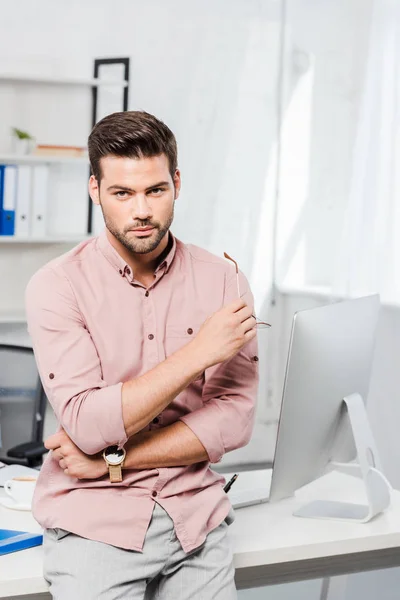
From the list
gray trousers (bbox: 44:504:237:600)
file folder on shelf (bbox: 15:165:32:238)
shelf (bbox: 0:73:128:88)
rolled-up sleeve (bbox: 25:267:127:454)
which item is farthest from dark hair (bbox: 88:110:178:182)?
shelf (bbox: 0:73:128:88)

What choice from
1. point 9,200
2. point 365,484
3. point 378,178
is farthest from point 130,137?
point 378,178

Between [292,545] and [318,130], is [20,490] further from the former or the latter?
[318,130]

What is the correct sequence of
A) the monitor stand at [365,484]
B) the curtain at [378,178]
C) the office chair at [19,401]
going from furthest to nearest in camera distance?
the curtain at [378,178], the office chair at [19,401], the monitor stand at [365,484]

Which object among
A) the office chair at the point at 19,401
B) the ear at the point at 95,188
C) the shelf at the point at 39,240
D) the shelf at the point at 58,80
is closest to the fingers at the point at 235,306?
the ear at the point at 95,188

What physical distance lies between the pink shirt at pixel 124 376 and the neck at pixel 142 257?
0.7 inches

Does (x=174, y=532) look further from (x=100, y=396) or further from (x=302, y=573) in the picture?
(x=302, y=573)

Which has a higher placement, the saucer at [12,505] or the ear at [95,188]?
the ear at [95,188]

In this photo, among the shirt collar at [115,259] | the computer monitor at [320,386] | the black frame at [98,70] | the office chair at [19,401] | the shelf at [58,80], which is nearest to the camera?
the shirt collar at [115,259]

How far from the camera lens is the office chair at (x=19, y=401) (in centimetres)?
319

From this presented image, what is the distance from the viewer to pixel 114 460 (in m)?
1.53

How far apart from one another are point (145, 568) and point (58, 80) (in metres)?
3.27

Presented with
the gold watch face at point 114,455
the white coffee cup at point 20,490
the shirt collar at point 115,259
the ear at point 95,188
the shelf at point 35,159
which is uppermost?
the shelf at point 35,159

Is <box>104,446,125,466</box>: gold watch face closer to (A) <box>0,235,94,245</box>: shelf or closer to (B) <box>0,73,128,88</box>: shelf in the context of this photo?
(A) <box>0,235,94,245</box>: shelf

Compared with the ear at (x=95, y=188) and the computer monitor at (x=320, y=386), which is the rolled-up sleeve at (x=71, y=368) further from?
the computer monitor at (x=320, y=386)
